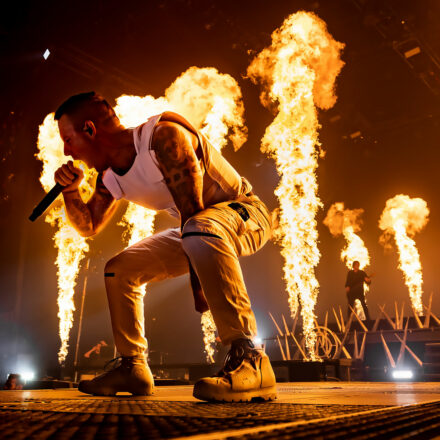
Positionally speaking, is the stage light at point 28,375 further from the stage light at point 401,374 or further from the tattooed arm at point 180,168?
the tattooed arm at point 180,168

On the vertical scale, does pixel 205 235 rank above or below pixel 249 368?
above

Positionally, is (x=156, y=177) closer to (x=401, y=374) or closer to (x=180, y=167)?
(x=180, y=167)

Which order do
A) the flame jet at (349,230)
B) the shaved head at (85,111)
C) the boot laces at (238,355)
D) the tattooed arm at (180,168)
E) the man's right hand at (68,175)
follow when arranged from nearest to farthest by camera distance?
the boot laces at (238,355), the tattooed arm at (180,168), the shaved head at (85,111), the man's right hand at (68,175), the flame jet at (349,230)

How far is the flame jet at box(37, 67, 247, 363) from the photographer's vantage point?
916cm

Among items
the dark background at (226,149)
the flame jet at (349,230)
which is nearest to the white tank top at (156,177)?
the dark background at (226,149)

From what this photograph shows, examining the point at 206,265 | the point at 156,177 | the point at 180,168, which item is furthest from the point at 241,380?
the point at 156,177

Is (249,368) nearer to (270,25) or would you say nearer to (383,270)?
(270,25)

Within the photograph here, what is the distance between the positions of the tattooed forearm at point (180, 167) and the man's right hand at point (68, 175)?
62cm

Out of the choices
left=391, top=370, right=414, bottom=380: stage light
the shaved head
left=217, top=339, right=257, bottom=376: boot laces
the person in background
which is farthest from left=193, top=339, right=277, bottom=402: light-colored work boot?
the person in background

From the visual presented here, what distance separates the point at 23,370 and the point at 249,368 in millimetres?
10423

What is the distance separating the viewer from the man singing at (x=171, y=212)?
4.73 feet

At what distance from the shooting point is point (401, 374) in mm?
6047

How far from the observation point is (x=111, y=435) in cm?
47

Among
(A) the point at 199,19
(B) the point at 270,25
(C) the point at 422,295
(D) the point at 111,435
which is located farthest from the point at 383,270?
(D) the point at 111,435
